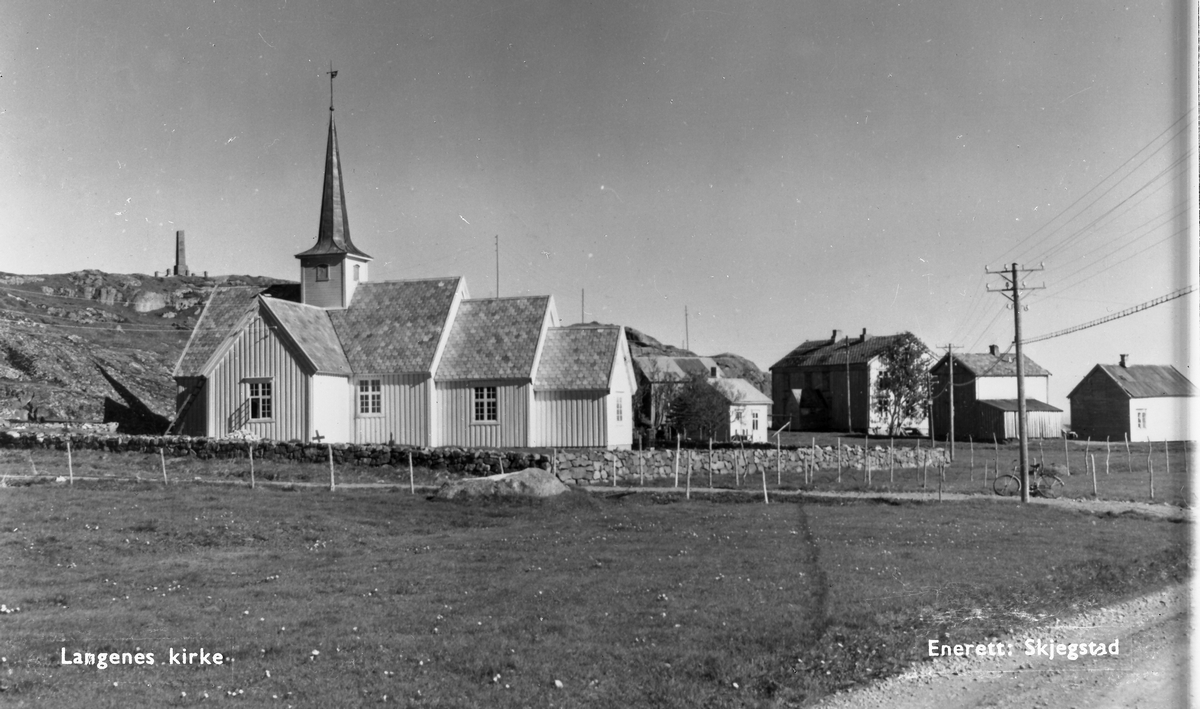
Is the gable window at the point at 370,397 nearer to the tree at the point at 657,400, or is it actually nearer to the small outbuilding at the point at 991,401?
the tree at the point at 657,400

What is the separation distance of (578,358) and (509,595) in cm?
2794

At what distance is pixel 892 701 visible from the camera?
8781 millimetres

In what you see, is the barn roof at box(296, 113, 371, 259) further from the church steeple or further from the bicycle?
the bicycle

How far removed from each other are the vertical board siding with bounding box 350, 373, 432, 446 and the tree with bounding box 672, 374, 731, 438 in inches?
772

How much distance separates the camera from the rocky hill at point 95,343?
158ft

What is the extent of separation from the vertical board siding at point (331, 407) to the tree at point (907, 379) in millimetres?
43471

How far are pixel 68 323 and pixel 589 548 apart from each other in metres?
80.3

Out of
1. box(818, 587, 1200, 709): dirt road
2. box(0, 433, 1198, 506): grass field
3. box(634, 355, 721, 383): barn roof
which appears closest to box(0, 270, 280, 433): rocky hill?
box(0, 433, 1198, 506): grass field

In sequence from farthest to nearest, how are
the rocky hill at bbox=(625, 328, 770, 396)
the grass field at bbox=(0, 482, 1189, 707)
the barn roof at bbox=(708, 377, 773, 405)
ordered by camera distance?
the rocky hill at bbox=(625, 328, 770, 396) → the barn roof at bbox=(708, 377, 773, 405) → the grass field at bbox=(0, 482, 1189, 707)

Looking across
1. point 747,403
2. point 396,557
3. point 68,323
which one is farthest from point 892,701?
point 68,323

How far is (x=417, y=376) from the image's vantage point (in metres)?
39.8

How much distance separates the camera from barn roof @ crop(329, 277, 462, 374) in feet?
132

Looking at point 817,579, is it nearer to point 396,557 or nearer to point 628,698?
point 628,698

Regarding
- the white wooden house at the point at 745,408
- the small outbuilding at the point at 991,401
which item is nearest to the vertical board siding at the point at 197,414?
the white wooden house at the point at 745,408
